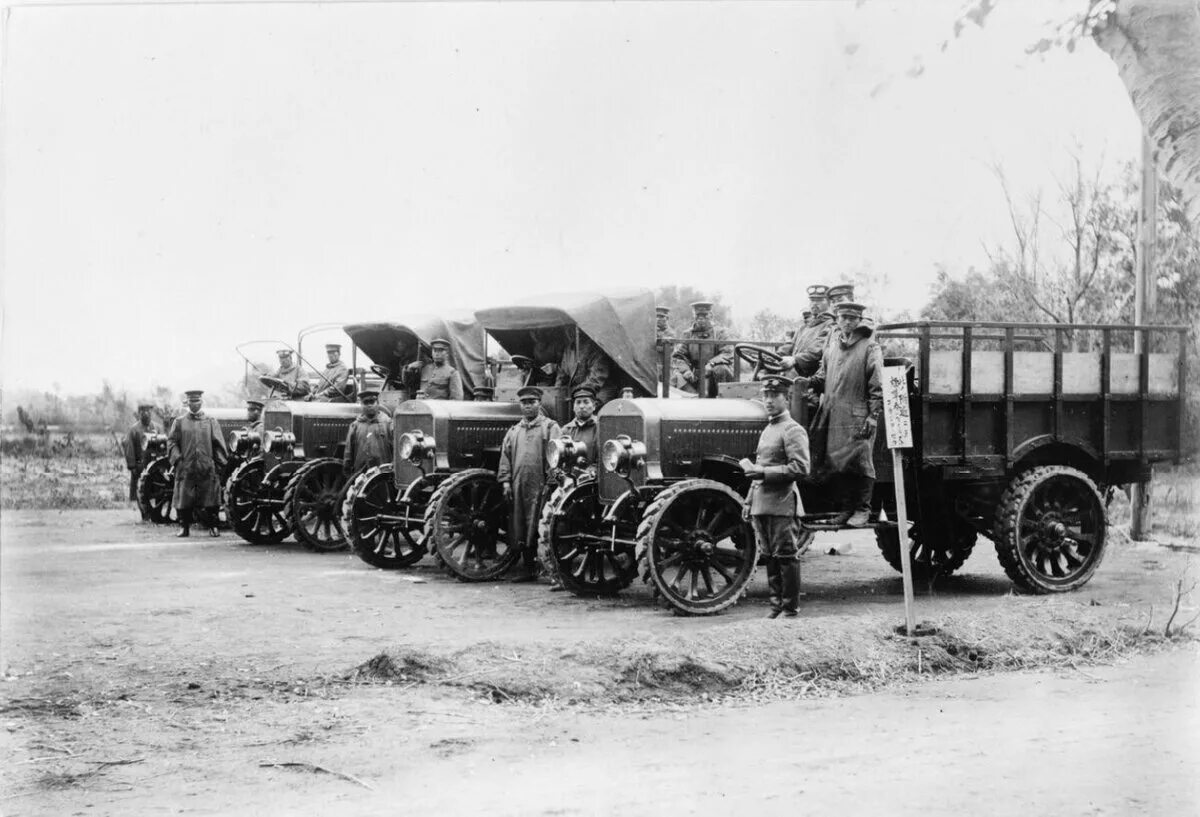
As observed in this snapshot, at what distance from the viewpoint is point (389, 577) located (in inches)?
444

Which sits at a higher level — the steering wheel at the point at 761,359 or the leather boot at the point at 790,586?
the steering wheel at the point at 761,359

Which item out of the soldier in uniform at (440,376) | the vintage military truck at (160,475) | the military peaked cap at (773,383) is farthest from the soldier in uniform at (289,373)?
the military peaked cap at (773,383)

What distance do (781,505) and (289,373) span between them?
1074 centimetres

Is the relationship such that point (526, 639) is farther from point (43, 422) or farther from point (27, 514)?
point (27, 514)

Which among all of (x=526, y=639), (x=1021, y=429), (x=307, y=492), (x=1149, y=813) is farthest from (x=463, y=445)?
(x=1149, y=813)

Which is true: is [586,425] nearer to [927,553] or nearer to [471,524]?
[471,524]

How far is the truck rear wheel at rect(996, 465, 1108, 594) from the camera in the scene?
987 cm

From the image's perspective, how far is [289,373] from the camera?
17453 mm

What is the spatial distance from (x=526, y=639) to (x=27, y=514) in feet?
41.1

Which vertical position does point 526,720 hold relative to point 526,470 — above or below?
below

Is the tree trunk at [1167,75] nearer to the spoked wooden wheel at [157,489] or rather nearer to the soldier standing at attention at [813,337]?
the soldier standing at attention at [813,337]

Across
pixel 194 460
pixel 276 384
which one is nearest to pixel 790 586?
pixel 194 460

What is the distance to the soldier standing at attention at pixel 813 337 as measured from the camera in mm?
9922

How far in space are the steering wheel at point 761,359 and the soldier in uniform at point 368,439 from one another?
466 cm
